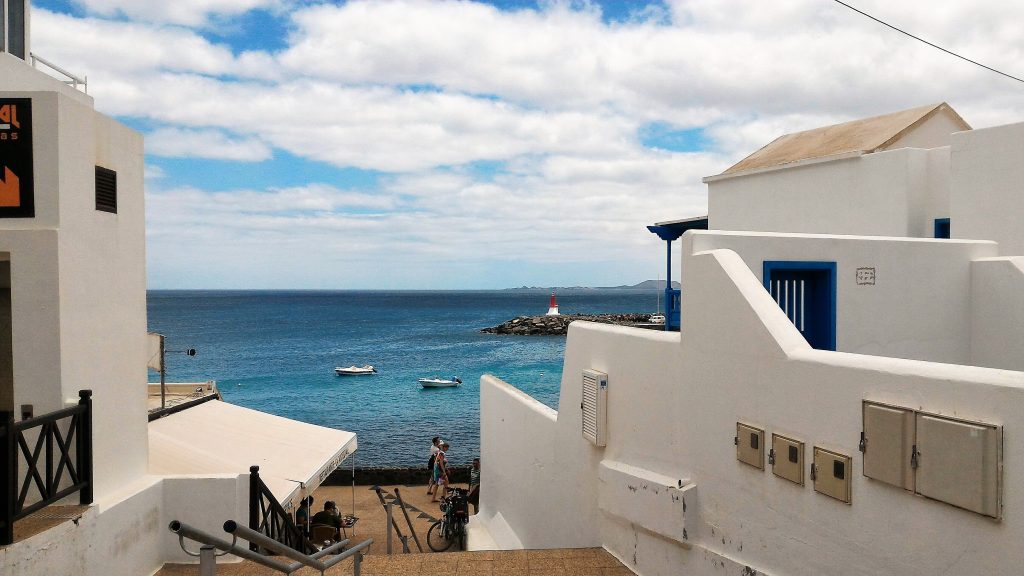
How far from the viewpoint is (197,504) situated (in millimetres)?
7578

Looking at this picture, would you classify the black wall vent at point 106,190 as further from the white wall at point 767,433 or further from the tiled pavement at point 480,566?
the white wall at point 767,433

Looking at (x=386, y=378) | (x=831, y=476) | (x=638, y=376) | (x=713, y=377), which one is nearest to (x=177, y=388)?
(x=638, y=376)

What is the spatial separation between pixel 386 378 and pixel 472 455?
81.9ft

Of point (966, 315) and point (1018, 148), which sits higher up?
point (1018, 148)

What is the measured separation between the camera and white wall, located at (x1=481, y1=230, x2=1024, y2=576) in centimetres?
420

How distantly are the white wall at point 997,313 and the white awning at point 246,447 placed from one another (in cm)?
867

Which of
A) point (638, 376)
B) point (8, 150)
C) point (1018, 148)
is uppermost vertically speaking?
point (1018, 148)

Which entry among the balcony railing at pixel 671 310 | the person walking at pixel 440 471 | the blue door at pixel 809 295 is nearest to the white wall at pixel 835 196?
the balcony railing at pixel 671 310

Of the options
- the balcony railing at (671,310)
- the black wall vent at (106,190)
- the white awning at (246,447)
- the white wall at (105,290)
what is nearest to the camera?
the white wall at (105,290)

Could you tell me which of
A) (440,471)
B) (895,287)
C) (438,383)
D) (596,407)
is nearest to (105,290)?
(596,407)

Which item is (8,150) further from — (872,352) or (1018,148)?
(1018,148)

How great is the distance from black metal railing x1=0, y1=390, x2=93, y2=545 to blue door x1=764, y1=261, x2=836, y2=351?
6790mm

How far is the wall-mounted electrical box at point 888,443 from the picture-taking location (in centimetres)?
445

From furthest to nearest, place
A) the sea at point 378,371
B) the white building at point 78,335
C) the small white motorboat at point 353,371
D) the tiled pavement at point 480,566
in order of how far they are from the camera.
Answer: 1. the small white motorboat at point 353,371
2. the sea at point 378,371
3. the tiled pavement at point 480,566
4. the white building at point 78,335
